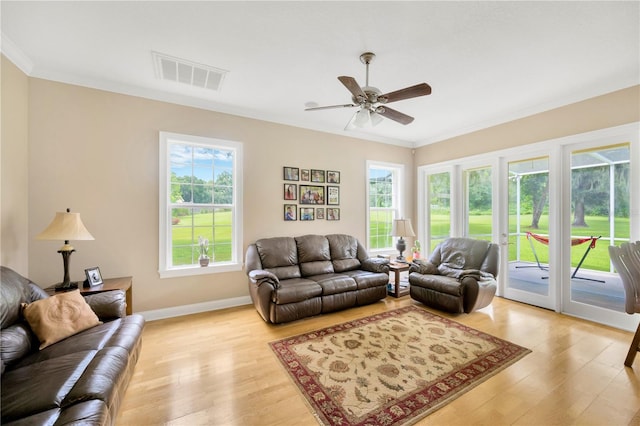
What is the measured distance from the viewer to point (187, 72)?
284 centimetres

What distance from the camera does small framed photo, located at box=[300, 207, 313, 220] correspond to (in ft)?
14.4

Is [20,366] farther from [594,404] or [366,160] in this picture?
[366,160]

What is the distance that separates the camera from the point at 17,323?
5.90ft

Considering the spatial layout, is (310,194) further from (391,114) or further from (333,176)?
(391,114)

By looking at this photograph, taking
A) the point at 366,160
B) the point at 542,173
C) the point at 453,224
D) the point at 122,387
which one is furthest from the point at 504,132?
the point at 122,387

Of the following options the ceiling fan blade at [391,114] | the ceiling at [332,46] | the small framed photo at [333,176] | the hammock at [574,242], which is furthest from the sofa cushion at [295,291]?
the hammock at [574,242]

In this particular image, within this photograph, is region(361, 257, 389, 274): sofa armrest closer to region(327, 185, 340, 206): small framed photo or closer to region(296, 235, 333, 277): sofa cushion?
region(296, 235, 333, 277): sofa cushion

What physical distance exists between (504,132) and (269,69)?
378cm

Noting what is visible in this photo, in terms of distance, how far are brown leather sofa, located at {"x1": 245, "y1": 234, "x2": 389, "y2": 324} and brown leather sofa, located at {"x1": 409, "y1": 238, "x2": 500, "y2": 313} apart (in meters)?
0.55

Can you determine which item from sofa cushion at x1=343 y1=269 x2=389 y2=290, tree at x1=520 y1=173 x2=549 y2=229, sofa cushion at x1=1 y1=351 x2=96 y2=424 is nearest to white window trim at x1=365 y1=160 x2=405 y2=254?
sofa cushion at x1=343 y1=269 x2=389 y2=290

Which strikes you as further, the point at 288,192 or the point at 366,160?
the point at 366,160

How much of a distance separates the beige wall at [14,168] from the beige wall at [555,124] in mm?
6009

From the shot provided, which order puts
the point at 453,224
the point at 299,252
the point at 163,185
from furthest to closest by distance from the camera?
1. the point at 453,224
2. the point at 299,252
3. the point at 163,185

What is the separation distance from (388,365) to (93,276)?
10.1 feet
